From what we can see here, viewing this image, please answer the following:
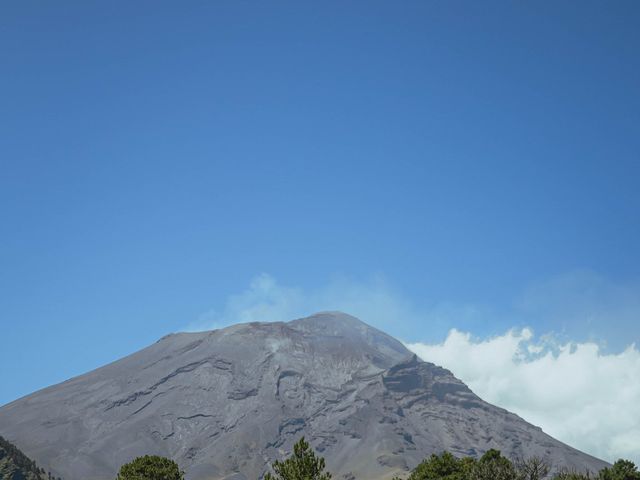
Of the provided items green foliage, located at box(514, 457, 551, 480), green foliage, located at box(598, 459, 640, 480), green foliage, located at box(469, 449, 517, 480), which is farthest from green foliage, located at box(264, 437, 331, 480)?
green foliage, located at box(598, 459, 640, 480)

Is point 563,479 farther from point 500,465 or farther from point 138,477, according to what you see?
point 138,477

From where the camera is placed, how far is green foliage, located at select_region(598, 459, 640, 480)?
11186 centimetres

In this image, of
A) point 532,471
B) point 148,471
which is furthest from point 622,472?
point 148,471

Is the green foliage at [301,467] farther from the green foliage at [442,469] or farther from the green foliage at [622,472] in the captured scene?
the green foliage at [622,472]

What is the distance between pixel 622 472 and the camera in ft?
374

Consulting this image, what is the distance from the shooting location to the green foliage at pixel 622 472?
111863 mm

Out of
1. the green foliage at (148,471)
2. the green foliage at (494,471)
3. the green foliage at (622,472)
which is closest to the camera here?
the green foliage at (148,471)

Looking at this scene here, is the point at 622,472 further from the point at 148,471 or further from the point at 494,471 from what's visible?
the point at 148,471

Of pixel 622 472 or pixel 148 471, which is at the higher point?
pixel 622 472

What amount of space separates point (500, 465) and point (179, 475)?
127 ft

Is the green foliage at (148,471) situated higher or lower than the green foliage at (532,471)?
lower

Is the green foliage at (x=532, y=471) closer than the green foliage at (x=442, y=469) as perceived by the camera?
Yes

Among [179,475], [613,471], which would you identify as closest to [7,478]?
[179,475]

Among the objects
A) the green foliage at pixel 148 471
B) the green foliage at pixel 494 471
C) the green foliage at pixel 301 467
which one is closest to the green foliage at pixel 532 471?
the green foliage at pixel 494 471
